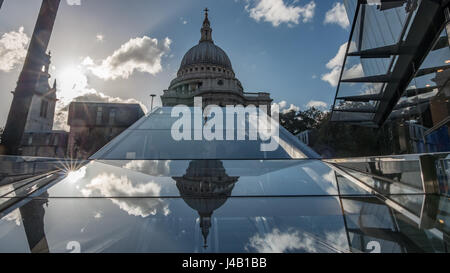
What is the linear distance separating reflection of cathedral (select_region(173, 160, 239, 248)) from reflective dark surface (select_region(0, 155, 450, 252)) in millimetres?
10

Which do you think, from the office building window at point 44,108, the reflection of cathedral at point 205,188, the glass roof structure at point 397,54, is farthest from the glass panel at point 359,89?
the office building window at point 44,108

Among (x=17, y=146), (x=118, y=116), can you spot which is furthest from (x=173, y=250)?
(x=118, y=116)

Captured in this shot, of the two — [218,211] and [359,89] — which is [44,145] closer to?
[359,89]

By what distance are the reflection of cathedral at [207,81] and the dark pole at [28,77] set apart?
3916 centimetres

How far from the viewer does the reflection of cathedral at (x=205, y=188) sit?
71.4 inches

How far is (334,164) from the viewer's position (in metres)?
3.57

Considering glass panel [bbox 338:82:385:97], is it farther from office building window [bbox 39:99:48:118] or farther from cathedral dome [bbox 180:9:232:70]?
office building window [bbox 39:99:48:118]

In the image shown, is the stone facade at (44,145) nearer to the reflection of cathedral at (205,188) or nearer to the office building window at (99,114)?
the office building window at (99,114)

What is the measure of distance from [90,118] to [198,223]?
2196 inches

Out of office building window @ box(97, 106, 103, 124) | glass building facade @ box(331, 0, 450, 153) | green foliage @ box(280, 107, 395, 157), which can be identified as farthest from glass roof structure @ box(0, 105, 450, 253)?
office building window @ box(97, 106, 103, 124)

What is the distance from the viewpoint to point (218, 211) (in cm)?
181

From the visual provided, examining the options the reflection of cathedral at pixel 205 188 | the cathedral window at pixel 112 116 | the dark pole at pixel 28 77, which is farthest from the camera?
the cathedral window at pixel 112 116

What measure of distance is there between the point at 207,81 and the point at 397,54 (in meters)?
43.3
